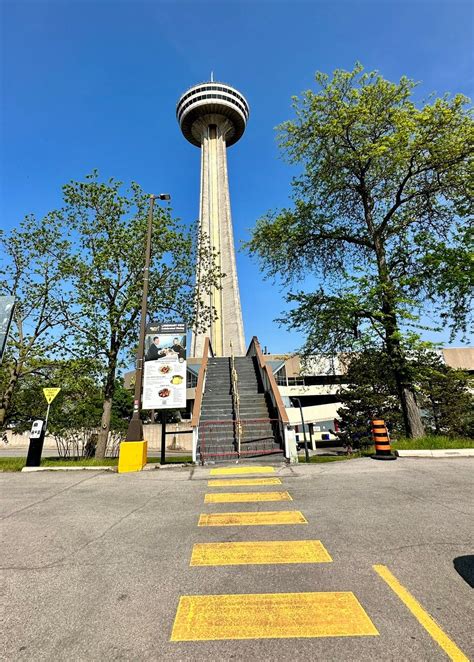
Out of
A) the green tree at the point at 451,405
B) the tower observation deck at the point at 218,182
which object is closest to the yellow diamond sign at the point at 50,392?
the green tree at the point at 451,405

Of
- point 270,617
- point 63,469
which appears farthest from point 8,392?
point 270,617

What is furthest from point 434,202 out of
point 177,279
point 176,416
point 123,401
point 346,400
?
point 123,401

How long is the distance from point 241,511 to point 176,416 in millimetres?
45707

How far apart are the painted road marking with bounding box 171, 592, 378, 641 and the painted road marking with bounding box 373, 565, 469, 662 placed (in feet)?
1.31

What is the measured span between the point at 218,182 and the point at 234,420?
195ft

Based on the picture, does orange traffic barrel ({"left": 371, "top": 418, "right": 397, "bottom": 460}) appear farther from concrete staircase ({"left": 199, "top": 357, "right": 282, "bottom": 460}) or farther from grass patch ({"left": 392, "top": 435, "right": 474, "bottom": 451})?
concrete staircase ({"left": 199, "top": 357, "right": 282, "bottom": 460})

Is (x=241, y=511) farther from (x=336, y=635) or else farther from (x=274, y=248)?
(x=274, y=248)

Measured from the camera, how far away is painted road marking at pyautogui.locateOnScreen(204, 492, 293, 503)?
18.8ft

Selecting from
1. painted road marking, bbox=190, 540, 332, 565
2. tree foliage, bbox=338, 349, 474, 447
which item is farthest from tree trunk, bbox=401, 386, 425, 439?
painted road marking, bbox=190, 540, 332, 565

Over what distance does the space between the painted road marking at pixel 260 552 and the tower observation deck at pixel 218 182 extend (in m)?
38.7

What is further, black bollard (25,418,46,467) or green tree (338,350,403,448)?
green tree (338,350,403,448)

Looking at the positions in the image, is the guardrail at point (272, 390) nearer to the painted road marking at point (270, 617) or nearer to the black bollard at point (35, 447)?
the painted road marking at point (270, 617)

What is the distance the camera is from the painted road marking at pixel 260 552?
3428 mm

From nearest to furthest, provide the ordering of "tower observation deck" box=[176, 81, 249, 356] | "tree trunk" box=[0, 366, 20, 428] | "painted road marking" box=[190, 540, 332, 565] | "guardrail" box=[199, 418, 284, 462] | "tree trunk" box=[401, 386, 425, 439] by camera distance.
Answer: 1. "painted road marking" box=[190, 540, 332, 565]
2. "guardrail" box=[199, 418, 284, 462]
3. "tree trunk" box=[401, 386, 425, 439]
4. "tree trunk" box=[0, 366, 20, 428]
5. "tower observation deck" box=[176, 81, 249, 356]
